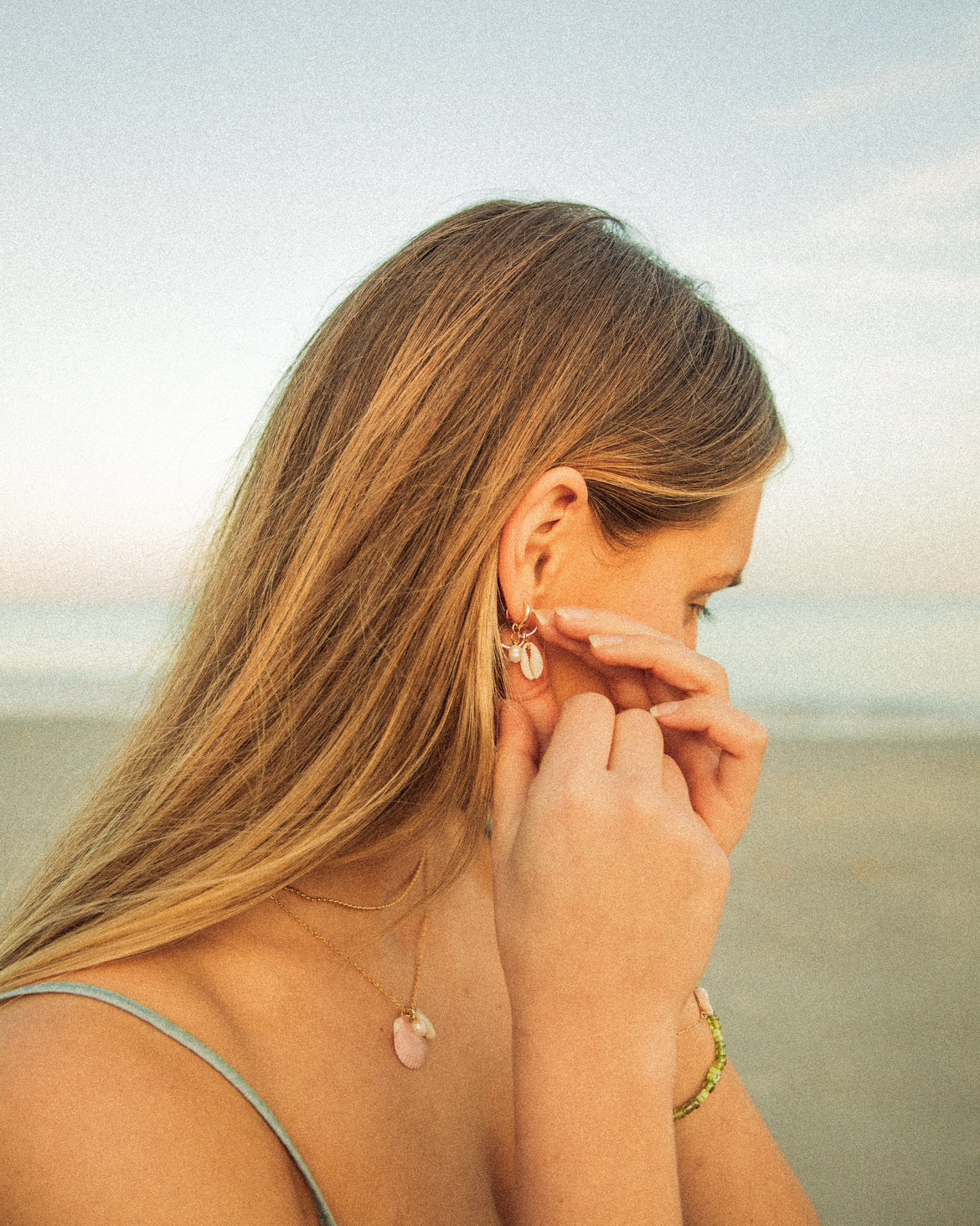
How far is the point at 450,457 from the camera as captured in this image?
1.59 metres

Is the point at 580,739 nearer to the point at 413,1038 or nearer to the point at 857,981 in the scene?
the point at 413,1038

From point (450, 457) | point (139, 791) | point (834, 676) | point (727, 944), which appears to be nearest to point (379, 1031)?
point (139, 791)

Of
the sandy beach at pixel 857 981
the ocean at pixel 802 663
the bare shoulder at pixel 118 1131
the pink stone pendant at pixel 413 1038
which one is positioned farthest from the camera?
the ocean at pixel 802 663

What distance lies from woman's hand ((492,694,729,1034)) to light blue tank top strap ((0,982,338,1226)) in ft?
1.19

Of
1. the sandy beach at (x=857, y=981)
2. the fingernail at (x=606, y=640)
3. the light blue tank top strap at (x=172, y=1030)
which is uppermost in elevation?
the fingernail at (x=606, y=640)

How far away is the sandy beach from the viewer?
3822mm

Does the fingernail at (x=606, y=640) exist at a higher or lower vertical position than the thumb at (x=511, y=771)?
higher

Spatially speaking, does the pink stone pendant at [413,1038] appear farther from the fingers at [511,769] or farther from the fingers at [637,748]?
the fingers at [637,748]

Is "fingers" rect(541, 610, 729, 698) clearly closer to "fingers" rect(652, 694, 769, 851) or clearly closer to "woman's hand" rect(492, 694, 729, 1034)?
"fingers" rect(652, 694, 769, 851)

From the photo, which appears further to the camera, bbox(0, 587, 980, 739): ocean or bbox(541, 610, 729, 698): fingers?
bbox(0, 587, 980, 739): ocean

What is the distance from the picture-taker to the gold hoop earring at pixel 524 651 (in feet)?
5.58

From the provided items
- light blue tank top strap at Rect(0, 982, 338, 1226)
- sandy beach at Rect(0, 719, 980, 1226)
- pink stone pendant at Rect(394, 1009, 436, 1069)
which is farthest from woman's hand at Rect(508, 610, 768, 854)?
sandy beach at Rect(0, 719, 980, 1226)

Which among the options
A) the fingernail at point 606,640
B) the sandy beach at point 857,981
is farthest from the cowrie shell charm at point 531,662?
the sandy beach at point 857,981

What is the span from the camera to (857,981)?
546 centimetres
